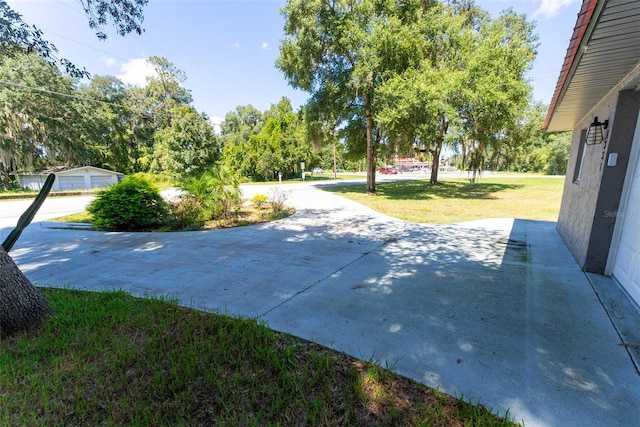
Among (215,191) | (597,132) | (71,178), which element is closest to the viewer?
(597,132)

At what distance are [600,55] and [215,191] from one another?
7606mm

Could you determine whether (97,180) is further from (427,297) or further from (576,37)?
(576,37)

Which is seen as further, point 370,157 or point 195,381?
point 370,157

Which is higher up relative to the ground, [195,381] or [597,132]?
[597,132]

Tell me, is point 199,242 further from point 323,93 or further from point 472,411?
point 323,93

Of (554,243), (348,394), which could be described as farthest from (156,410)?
(554,243)

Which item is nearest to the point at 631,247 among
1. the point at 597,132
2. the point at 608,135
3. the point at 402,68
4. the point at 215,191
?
the point at 608,135

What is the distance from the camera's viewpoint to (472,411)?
161cm

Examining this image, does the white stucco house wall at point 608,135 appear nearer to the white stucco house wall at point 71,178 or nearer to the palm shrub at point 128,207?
the palm shrub at point 128,207

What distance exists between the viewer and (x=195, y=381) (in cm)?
A: 187

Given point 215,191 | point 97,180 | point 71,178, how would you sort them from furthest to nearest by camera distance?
1. point 97,180
2. point 71,178
3. point 215,191

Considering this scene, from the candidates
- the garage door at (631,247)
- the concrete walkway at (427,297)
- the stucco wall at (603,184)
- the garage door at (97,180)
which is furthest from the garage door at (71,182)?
the garage door at (631,247)

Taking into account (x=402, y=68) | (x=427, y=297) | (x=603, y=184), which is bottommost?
(x=427, y=297)

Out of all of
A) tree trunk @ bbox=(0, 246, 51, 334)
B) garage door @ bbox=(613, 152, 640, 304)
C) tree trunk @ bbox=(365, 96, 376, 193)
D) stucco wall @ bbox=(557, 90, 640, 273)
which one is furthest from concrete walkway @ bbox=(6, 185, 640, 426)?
tree trunk @ bbox=(365, 96, 376, 193)
